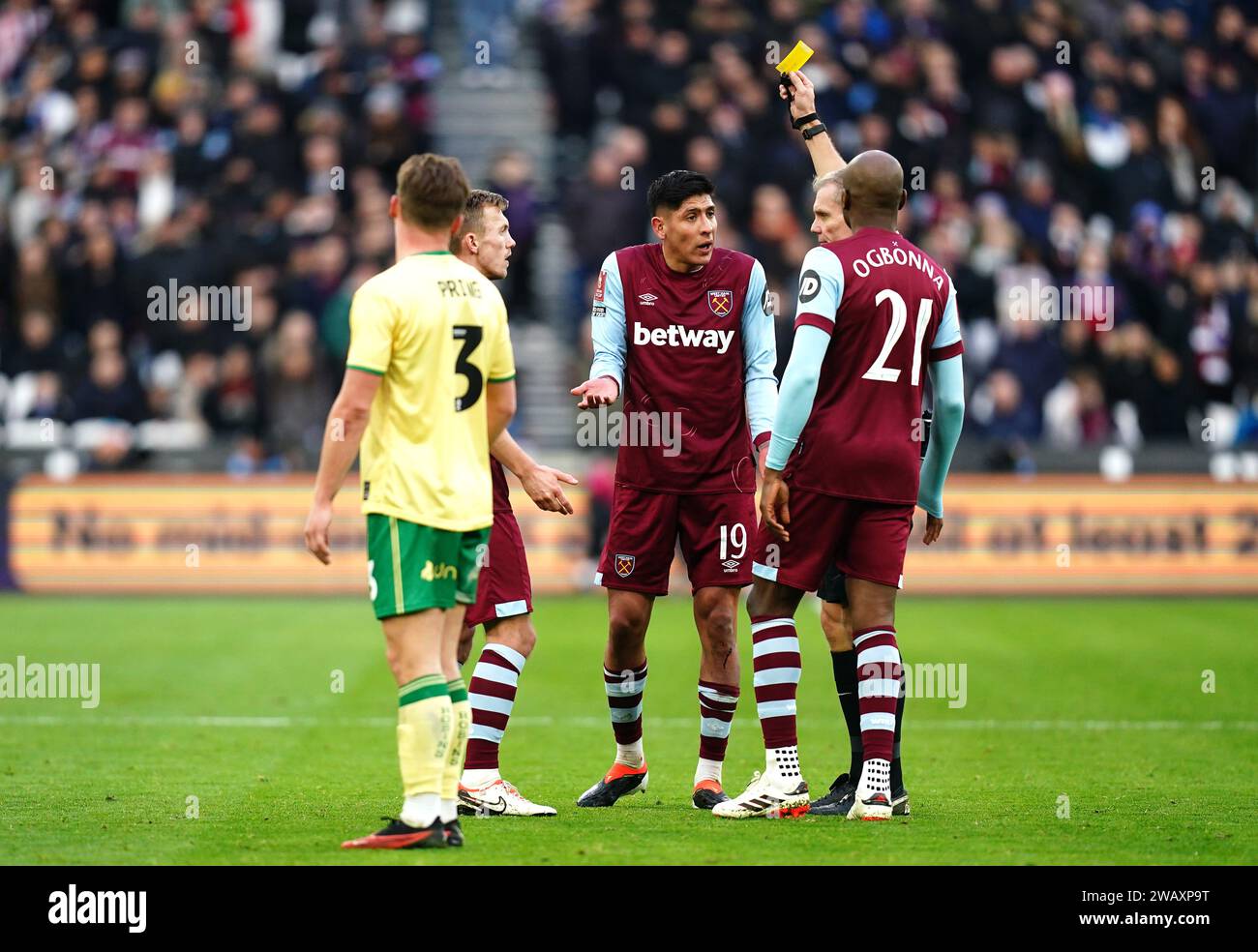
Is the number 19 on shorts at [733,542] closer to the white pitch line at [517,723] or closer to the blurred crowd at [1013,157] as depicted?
the white pitch line at [517,723]

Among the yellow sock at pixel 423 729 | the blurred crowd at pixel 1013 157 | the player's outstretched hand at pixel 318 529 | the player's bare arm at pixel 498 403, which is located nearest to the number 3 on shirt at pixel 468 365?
the player's bare arm at pixel 498 403

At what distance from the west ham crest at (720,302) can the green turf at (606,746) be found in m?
2.10

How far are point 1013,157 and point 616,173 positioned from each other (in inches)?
196

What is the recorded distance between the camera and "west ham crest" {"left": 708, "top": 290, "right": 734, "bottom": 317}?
324 inches

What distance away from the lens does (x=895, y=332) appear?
302 inches

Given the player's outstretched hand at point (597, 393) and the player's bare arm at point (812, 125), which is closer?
the player's outstretched hand at point (597, 393)

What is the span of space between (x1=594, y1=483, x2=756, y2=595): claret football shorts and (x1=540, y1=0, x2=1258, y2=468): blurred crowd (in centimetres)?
1044

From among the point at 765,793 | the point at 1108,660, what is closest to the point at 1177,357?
the point at 1108,660

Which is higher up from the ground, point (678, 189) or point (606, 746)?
point (678, 189)

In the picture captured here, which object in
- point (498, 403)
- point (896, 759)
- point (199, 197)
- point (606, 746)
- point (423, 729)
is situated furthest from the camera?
point (199, 197)

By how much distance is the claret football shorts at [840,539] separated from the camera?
25.3ft

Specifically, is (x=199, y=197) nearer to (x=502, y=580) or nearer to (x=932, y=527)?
(x=502, y=580)

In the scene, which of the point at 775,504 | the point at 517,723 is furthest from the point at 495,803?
the point at 517,723

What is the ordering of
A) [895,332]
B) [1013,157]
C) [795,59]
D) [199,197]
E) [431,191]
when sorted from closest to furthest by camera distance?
[431,191] → [895,332] → [795,59] → [199,197] → [1013,157]
